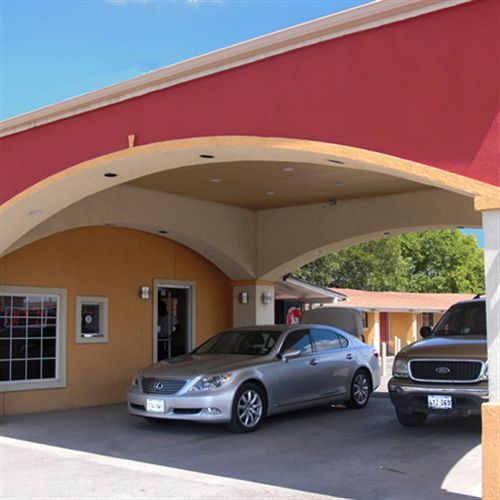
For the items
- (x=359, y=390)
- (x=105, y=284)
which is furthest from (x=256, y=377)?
(x=105, y=284)

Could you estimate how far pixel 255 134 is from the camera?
7.73 m

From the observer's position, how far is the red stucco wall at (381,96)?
20.5ft

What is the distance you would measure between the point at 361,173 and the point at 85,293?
225 inches

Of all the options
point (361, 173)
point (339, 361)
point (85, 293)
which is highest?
point (361, 173)

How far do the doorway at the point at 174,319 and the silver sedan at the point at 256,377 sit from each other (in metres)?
3.45

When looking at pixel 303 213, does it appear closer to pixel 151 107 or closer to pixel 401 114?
pixel 151 107

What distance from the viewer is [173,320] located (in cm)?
1622

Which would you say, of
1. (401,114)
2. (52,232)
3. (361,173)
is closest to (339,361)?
(361,173)

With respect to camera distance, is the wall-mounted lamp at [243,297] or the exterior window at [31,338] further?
the wall-mounted lamp at [243,297]

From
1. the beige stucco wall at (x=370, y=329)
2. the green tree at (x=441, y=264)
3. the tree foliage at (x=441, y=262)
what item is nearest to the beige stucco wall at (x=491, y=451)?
the beige stucco wall at (x=370, y=329)

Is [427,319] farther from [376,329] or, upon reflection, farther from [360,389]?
[360,389]

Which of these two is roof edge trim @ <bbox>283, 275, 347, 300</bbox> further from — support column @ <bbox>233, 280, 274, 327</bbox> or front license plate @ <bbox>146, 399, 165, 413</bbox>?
front license plate @ <bbox>146, 399, 165, 413</bbox>

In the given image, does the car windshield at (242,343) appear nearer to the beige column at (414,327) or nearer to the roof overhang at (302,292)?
the roof overhang at (302,292)

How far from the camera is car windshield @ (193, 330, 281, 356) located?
11.7 metres
